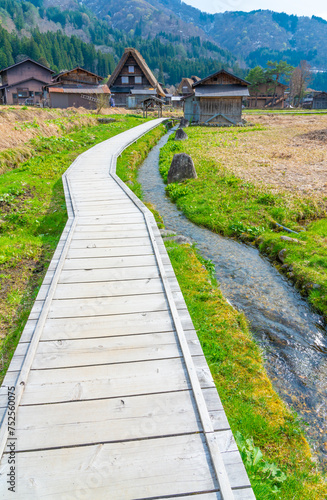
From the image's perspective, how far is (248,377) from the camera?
147 inches

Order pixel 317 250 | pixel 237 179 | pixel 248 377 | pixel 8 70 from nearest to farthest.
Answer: pixel 248 377 → pixel 317 250 → pixel 237 179 → pixel 8 70

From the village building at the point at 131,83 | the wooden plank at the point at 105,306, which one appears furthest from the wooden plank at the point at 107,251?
the village building at the point at 131,83

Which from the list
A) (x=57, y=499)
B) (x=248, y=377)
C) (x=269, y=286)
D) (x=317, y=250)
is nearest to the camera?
(x=57, y=499)

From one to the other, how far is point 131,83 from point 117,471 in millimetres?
60206

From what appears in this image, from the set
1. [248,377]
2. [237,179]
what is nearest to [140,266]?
[248,377]

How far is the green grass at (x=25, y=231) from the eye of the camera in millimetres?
4770

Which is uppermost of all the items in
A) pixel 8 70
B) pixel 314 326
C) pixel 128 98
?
pixel 8 70

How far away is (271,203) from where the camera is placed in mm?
9727

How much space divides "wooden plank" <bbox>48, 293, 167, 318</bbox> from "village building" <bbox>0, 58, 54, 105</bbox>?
5457cm

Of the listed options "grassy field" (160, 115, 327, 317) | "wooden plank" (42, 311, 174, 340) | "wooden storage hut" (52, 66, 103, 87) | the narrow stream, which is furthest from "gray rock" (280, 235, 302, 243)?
"wooden storage hut" (52, 66, 103, 87)

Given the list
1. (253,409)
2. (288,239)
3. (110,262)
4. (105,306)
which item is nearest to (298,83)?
(288,239)

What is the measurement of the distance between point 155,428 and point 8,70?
61200mm

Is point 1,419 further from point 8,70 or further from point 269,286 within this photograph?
point 8,70

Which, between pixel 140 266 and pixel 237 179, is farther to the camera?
pixel 237 179
